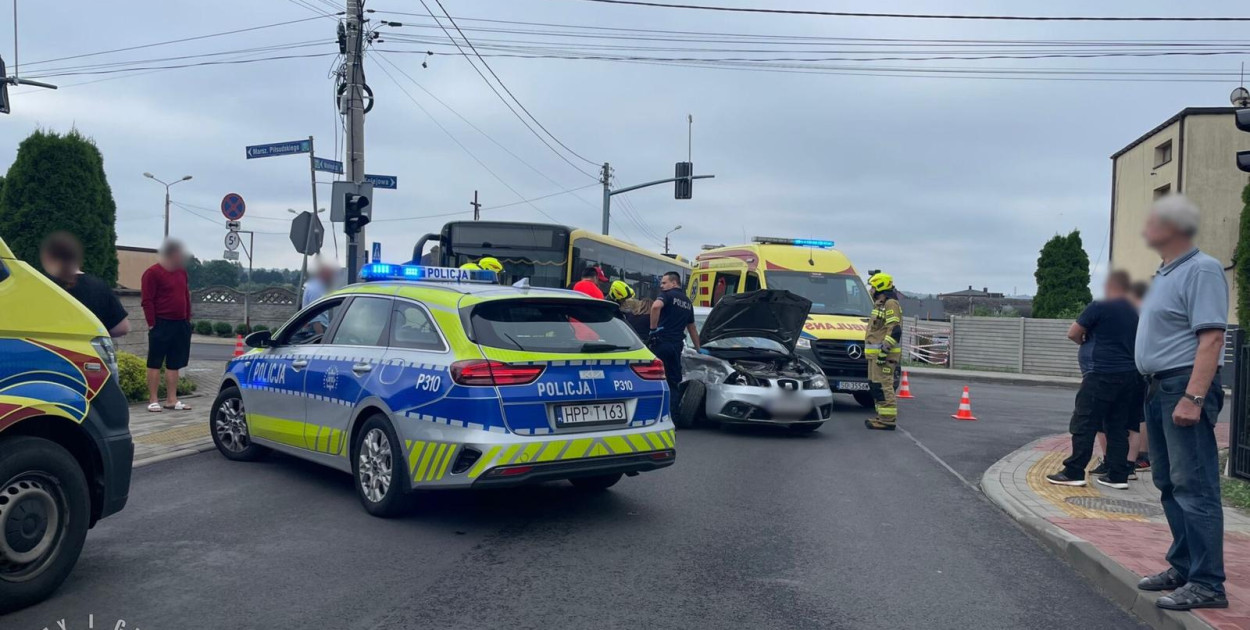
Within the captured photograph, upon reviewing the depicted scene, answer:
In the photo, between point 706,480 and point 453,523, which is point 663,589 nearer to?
point 453,523

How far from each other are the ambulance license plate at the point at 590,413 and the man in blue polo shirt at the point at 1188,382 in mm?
3179

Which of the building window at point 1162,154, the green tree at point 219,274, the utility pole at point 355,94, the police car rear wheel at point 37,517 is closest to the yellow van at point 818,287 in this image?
the utility pole at point 355,94

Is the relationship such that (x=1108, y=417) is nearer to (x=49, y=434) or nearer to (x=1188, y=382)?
(x=1188, y=382)

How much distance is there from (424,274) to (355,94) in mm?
8789

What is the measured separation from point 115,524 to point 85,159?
14.6 m

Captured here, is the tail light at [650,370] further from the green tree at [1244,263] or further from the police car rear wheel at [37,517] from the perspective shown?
the green tree at [1244,263]

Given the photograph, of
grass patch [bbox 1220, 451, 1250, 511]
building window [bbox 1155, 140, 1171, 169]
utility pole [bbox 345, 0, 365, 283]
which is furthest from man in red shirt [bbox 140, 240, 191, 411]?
building window [bbox 1155, 140, 1171, 169]

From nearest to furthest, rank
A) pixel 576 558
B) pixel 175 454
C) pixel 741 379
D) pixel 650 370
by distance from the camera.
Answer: pixel 576 558 → pixel 650 370 → pixel 175 454 → pixel 741 379

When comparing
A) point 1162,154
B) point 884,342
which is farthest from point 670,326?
point 1162,154

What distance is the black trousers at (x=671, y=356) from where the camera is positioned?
36.1 ft

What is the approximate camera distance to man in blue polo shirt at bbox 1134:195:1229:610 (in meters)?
4.44

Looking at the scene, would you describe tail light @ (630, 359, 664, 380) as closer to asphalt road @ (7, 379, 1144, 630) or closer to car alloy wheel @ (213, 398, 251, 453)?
asphalt road @ (7, 379, 1144, 630)

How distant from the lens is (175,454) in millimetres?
8469

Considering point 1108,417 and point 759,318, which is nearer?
point 1108,417
